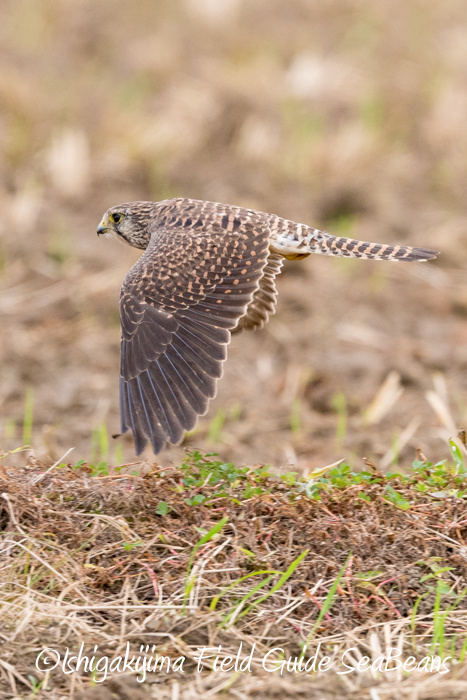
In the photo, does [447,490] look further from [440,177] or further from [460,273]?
[440,177]

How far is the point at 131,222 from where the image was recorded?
436cm

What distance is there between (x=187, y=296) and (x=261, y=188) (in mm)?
4492

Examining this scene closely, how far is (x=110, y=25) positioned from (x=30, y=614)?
9311 millimetres

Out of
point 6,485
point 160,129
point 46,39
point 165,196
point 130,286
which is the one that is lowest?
point 6,485

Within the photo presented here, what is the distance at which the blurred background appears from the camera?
552cm

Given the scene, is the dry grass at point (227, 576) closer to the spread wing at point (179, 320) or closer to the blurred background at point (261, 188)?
the spread wing at point (179, 320)

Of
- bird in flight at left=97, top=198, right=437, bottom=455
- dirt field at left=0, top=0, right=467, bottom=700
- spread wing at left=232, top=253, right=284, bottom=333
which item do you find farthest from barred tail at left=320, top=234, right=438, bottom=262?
dirt field at left=0, top=0, right=467, bottom=700

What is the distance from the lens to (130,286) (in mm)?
3672

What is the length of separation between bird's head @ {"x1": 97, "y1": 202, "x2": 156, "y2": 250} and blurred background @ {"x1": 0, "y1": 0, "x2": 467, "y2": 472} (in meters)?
1.03

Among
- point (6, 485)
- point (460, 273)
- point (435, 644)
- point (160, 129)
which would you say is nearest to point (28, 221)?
point (160, 129)

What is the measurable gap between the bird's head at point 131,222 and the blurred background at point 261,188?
1.03 m

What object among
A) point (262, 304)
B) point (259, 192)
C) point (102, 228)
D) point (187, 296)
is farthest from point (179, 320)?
point (259, 192)

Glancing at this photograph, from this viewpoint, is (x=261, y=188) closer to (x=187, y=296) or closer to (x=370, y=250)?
(x=370, y=250)

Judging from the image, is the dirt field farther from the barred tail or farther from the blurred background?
the barred tail
